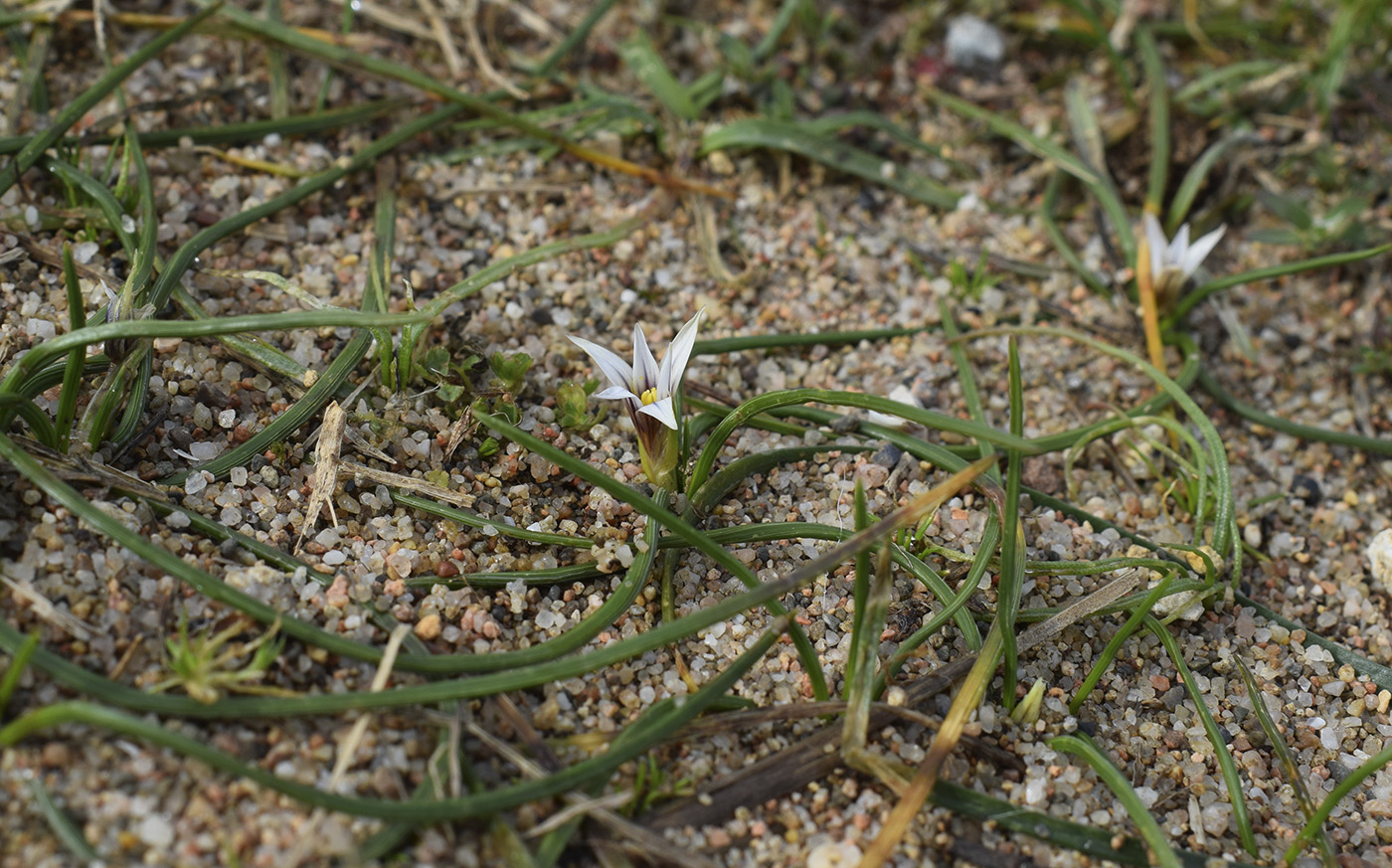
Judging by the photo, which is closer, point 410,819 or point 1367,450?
point 410,819

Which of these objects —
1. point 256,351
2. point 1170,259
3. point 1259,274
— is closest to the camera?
point 256,351

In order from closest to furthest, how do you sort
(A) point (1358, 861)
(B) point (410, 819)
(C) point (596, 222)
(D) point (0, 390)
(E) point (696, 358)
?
(B) point (410, 819) → (D) point (0, 390) → (A) point (1358, 861) → (E) point (696, 358) → (C) point (596, 222)

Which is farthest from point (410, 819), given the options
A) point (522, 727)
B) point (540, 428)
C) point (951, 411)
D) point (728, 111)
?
point (728, 111)

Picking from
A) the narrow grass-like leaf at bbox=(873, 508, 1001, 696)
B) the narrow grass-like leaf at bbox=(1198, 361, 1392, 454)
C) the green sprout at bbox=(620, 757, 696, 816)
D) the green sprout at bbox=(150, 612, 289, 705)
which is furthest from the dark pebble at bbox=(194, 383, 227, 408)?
the narrow grass-like leaf at bbox=(1198, 361, 1392, 454)

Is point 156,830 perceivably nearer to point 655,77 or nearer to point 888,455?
point 888,455

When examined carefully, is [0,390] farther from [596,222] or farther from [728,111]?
[728,111]

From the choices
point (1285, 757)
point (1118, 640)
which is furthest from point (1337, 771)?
point (1118, 640)

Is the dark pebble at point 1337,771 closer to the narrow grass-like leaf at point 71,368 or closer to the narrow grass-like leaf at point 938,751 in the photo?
the narrow grass-like leaf at point 938,751

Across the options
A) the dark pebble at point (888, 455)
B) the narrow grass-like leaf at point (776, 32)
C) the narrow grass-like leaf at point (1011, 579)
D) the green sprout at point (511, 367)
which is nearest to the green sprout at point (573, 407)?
the green sprout at point (511, 367)
